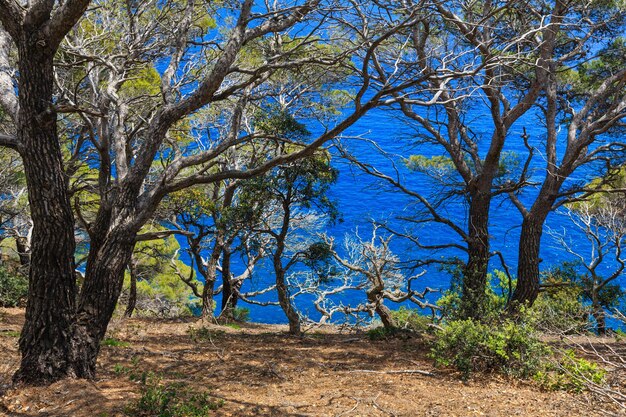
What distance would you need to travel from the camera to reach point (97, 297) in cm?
516

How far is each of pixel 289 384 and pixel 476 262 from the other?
440 cm

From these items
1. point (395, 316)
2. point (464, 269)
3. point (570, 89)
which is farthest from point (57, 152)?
point (570, 89)

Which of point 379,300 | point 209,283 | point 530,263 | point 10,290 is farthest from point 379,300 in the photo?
point 10,290

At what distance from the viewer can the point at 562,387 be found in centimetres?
530

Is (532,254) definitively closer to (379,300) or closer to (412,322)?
(379,300)

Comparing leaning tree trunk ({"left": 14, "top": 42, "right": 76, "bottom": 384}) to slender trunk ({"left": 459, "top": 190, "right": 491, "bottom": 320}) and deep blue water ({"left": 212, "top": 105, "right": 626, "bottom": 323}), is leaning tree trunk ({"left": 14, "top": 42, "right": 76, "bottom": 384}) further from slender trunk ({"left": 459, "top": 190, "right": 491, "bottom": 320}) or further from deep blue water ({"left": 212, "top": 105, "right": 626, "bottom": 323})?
deep blue water ({"left": 212, "top": 105, "right": 626, "bottom": 323})

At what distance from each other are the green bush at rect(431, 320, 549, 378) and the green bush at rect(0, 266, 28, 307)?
31.9 ft

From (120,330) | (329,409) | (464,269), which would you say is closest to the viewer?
(329,409)

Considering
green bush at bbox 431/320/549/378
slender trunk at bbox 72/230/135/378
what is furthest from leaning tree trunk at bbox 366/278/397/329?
slender trunk at bbox 72/230/135/378

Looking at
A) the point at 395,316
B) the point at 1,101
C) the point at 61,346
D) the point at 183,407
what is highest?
the point at 1,101

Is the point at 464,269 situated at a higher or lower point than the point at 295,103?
lower

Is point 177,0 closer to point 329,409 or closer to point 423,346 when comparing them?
point 423,346

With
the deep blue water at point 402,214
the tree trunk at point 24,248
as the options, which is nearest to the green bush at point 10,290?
the tree trunk at point 24,248

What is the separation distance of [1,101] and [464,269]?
6.76 m
